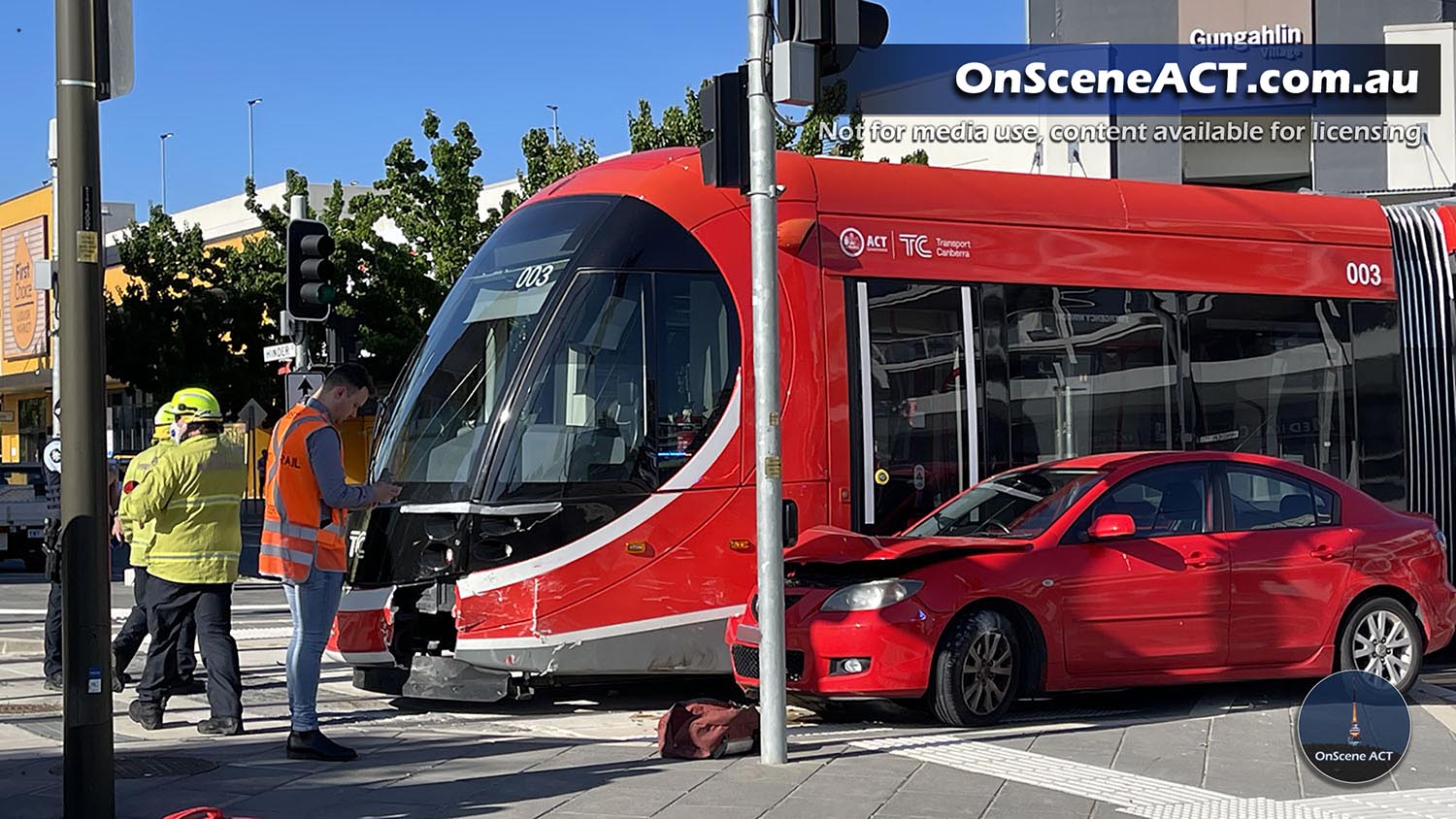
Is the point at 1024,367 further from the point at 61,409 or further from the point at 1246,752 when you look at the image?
the point at 61,409

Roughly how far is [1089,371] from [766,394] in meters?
4.26

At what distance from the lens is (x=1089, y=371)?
11367mm

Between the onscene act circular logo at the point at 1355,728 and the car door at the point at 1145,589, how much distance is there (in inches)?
70.0

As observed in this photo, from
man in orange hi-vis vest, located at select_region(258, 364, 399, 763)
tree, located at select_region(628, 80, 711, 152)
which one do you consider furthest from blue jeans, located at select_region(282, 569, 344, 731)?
tree, located at select_region(628, 80, 711, 152)

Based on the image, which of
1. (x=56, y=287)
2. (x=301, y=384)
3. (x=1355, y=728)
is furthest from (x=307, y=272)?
(x=1355, y=728)

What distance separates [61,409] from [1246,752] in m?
5.62

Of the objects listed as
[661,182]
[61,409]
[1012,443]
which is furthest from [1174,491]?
[61,409]

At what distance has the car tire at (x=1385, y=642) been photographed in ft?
32.6

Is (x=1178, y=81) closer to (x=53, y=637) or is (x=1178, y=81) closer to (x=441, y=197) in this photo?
(x=441, y=197)

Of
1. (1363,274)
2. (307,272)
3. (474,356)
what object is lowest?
(474,356)

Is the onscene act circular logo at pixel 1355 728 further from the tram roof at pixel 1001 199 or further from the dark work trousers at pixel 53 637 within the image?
the dark work trousers at pixel 53 637

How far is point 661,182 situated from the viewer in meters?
10.2

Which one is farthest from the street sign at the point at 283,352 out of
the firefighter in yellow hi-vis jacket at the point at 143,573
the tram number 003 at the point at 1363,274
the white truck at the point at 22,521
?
the white truck at the point at 22,521

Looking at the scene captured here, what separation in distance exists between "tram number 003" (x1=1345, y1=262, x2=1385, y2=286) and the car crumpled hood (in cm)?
474
